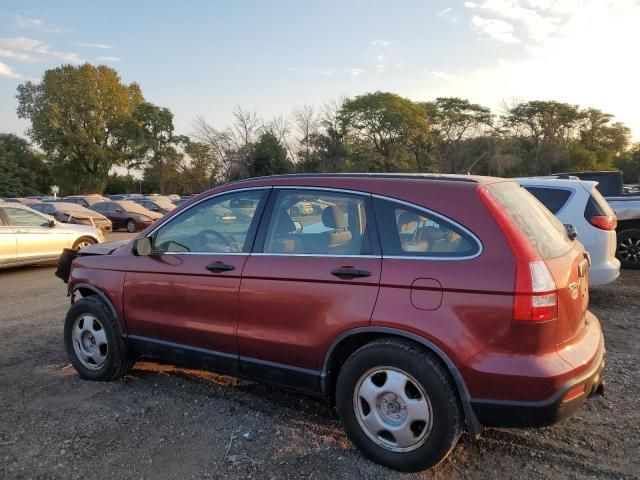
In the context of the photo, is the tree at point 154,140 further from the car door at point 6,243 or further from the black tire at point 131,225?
the car door at point 6,243

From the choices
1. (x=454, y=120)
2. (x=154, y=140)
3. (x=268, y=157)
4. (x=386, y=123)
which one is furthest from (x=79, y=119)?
(x=454, y=120)

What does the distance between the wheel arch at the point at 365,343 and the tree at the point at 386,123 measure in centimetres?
5864

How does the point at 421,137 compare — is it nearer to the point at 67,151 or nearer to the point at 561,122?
the point at 561,122

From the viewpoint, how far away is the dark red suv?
265 cm

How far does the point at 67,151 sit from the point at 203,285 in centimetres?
6267

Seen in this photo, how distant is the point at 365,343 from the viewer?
309 cm

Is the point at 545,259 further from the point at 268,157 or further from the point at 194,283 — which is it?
the point at 268,157

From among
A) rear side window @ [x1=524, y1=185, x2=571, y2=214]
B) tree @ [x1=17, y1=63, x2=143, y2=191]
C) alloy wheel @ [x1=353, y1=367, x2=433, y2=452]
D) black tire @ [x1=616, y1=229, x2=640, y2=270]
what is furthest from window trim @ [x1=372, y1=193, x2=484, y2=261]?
tree @ [x1=17, y1=63, x2=143, y2=191]

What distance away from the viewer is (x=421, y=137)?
6362 centimetres

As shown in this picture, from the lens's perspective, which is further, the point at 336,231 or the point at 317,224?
the point at 317,224

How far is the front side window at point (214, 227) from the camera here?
3639 millimetres

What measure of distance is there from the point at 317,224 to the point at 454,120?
67.7 m

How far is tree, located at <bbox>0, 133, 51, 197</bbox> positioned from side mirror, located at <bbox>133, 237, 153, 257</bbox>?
62930 millimetres

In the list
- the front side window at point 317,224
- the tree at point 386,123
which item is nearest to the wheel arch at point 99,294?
the front side window at point 317,224
